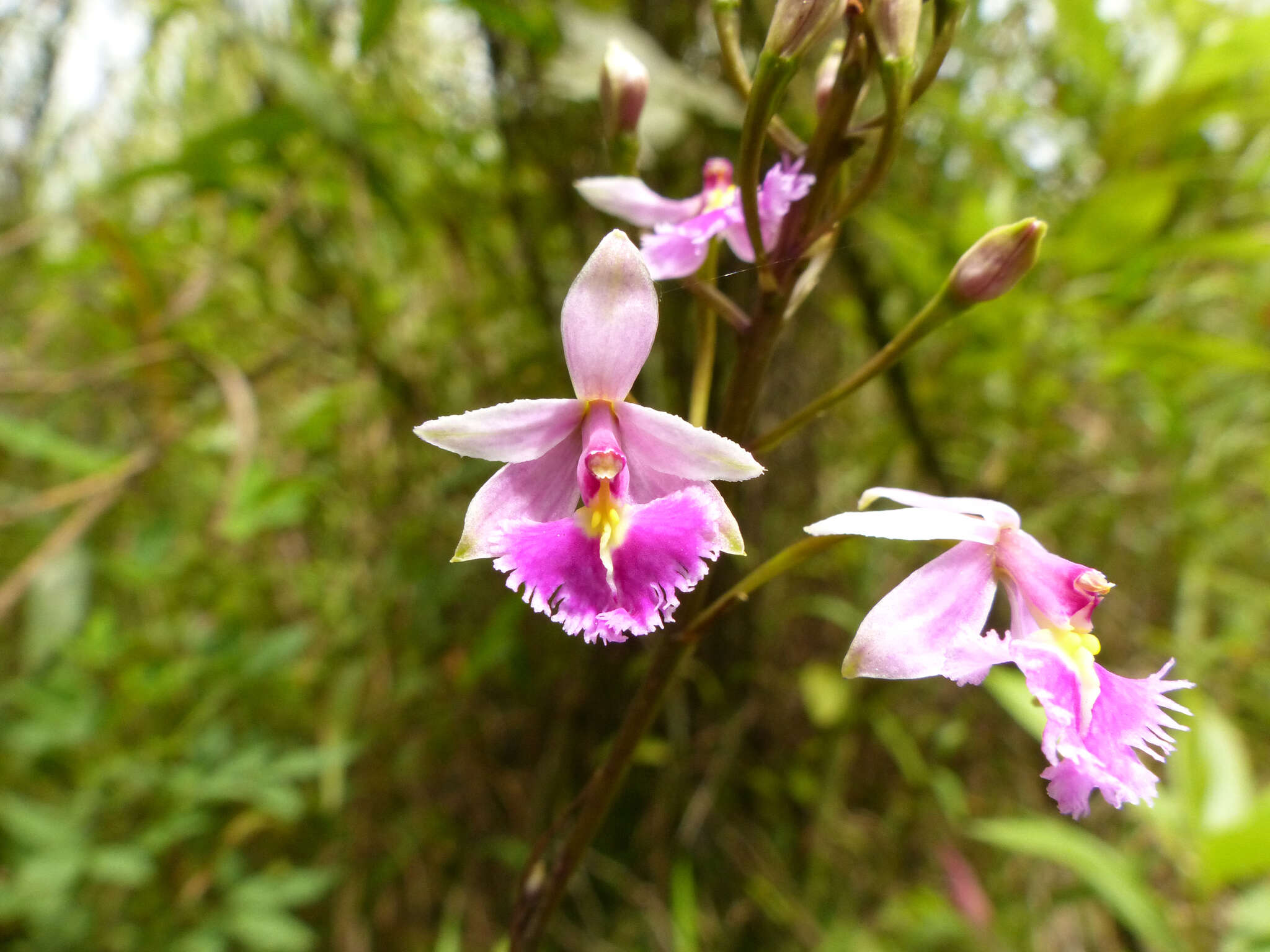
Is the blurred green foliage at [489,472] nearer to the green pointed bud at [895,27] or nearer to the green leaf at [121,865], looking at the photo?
the green leaf at [121,865]

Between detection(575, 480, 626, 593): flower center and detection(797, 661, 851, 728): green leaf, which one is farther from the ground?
detection(575, 480, 626, 593): flower center

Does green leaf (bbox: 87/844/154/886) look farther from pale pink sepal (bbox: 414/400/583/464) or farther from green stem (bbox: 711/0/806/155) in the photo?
green stem (bbox: 711/0/806/155)

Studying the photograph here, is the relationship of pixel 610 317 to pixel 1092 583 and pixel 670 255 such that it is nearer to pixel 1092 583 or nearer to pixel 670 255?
pixel 670 255

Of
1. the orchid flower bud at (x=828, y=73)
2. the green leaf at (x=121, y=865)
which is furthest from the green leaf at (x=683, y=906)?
the orchid flower bud at (x=828, y=73)

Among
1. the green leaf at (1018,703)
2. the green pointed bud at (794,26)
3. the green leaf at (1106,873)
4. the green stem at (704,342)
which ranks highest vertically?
the green pointed bud at (794,26)

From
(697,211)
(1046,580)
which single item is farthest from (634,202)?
(1046,580)

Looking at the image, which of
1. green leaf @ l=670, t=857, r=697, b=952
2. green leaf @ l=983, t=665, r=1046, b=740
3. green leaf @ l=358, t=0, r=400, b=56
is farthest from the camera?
green leaf @ l=670, t=857, r=697, b=952

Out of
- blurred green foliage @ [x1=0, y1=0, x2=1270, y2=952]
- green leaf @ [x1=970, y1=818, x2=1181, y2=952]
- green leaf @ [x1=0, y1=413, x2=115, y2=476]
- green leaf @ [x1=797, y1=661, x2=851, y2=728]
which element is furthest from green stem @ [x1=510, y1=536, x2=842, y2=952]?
green leaf @ [x1=0, y1=413, x2=115, y2=476]
